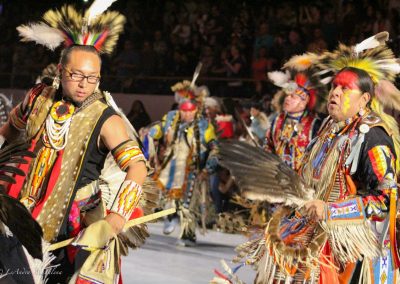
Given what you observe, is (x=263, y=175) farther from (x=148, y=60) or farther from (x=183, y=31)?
(x=148, y=60)

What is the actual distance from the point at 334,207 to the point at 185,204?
16.2ft

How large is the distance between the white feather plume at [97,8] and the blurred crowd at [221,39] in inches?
229

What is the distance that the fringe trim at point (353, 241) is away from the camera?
3.61 meters

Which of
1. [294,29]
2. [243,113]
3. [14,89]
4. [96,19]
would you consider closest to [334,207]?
[96,19]

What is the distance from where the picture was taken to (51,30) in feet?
12.0

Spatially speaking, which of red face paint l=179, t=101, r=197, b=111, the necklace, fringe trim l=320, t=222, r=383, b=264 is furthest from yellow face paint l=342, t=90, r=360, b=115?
red face paint l=179, t=101, r=197, b=111

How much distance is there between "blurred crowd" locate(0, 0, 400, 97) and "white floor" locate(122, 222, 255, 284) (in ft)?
8.94

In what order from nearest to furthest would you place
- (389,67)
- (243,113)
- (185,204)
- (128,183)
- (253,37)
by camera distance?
(128,183)
(389,67)
(185,204)
(243,113)
(253,37)

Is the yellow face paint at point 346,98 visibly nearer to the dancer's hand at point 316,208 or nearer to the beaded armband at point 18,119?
the dancer's hand at point 316,208

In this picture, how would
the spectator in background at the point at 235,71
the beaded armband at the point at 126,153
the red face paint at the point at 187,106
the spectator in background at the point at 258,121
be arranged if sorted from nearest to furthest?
the beaded armband at the point at 126,153 < the red face paint at the point at 187,106 < the spectator in background at the point at 258,121 < the spectator in background at the point at 235,71

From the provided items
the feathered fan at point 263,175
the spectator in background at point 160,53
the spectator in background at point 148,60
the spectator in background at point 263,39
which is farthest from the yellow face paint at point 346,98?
the spectator in background at point 148,60

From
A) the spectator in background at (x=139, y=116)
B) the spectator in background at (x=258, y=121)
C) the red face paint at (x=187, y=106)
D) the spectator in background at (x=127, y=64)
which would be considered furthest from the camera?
the spectator in background at (x=127, y=64)

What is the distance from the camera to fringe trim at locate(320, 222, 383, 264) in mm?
3609

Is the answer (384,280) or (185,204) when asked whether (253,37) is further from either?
(384,280)
